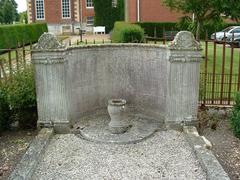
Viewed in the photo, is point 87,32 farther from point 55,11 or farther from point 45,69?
point 45,69

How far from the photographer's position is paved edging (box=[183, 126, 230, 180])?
5266mm

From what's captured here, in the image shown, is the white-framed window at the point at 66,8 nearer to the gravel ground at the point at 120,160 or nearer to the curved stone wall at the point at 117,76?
the curved stone wall at the point at 117,76

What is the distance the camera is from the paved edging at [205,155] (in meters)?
5.27

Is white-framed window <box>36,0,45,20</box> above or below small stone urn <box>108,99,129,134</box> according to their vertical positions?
above

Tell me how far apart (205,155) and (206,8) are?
43.5ft

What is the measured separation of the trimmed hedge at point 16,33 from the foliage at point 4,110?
15.7 meters

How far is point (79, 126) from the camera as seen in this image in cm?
781

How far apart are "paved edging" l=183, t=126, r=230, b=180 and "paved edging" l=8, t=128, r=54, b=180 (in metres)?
2.63

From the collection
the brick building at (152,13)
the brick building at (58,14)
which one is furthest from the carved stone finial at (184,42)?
the brick building at (58,14)

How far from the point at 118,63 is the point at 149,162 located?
3039 millimetres

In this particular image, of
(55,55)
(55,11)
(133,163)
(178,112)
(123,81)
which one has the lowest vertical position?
(133,163)

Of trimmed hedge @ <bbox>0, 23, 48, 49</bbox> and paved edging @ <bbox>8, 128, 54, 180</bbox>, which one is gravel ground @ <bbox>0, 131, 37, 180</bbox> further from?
trimmed hedge @ <bbox>0, 23, 48, 49</bbox>

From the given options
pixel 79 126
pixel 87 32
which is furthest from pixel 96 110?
pixel 87 32

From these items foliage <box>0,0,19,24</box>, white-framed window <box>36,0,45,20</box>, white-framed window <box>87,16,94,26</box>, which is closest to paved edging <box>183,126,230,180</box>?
white-framed window <box>87,16,94,26</box>
